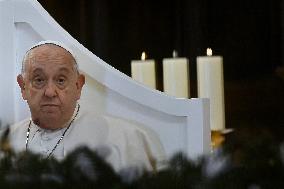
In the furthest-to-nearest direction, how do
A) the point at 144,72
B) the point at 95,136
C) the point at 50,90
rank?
the point at 144,72, the point at 95,136, the point at 50,90

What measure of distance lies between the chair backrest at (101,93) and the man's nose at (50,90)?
0.18 meters

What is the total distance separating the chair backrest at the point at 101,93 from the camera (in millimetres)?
1560

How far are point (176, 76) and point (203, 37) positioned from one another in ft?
6.72

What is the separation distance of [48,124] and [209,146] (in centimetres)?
34

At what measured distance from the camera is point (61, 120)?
4.86 ft

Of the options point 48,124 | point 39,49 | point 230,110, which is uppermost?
point 39,49

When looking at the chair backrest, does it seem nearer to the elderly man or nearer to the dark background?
the elderly man

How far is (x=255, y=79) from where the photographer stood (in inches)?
143

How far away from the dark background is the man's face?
6.75 feet

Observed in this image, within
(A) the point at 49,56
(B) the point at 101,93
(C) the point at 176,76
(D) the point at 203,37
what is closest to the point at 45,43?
(A) the point at 49,56

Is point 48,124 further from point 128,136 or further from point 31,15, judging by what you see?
point 31,15

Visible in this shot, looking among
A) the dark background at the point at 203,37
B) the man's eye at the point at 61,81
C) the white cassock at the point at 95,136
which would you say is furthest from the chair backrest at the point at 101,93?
the dark background at the point at 203,37

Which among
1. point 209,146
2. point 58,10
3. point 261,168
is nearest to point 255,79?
point 58,10

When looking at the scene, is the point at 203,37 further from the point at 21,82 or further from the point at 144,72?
the point at 21,82
